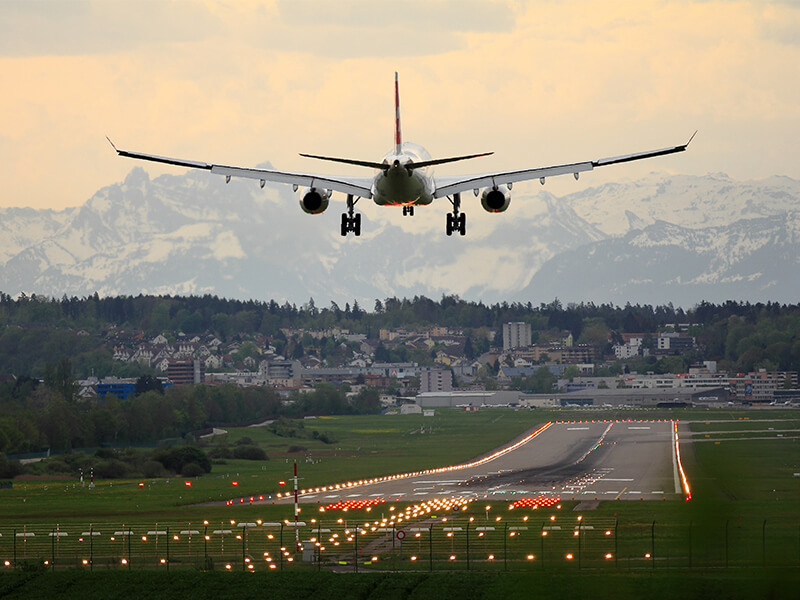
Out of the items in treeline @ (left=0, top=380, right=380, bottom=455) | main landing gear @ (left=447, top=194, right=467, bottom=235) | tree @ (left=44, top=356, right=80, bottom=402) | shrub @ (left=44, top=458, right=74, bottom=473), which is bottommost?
shrub @ (left=44, top=458, right=74, bottom=473)

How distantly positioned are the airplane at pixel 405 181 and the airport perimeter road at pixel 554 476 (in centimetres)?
3116

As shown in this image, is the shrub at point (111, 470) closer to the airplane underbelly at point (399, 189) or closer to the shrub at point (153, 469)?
the shrub at point (153, 469)

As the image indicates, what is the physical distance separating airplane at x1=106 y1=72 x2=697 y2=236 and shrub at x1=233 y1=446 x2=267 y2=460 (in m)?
76.6

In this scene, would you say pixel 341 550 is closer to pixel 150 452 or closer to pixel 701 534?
pixel 701 534

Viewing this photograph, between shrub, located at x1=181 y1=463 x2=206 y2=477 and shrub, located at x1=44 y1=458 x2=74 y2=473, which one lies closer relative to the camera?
shrub, located at x1=181 y1=463 x2=206 y2=477

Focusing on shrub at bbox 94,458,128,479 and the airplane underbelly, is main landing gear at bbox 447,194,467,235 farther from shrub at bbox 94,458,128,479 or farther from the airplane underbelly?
shrub at bbox 94,458,128,479

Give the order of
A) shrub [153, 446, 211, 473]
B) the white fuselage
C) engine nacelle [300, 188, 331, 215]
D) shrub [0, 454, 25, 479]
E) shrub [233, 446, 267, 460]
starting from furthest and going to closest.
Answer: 1. shrub [233, 446, 267, 460]
2. shrub [153, 446, 211, 473]
3. shrub [0, 454, 25, 479]
4. engine nacelle [300, 188, 331, 215]
5. the white fuselage

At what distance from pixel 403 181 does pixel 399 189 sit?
55 centimetres

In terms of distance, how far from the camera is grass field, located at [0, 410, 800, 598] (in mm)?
36906

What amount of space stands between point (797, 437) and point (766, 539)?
3996 inches

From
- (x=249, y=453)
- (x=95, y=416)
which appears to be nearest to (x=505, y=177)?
(x=249, y=453)

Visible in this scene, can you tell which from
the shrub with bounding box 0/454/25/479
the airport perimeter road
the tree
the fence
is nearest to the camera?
the fence

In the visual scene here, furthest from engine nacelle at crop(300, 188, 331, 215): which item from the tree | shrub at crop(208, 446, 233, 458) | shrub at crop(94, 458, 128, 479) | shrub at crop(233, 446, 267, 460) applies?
the tree

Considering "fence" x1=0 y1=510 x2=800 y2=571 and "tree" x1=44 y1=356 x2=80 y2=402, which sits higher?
"tree" x1=44 y1=356 x2=80 y2=402
